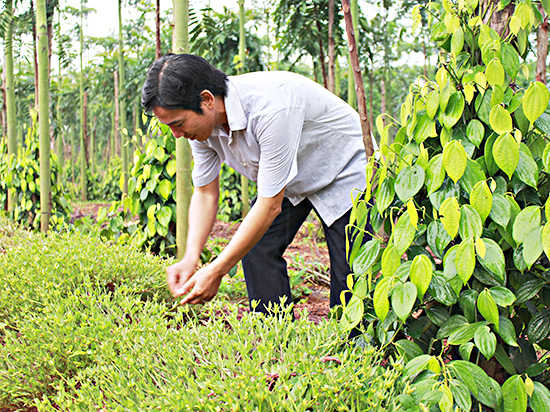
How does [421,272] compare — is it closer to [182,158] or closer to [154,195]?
[182,158]

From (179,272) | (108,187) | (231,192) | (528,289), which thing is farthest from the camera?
(108,187)

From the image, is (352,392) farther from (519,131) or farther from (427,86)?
(427,86)

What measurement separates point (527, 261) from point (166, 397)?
0.94 m

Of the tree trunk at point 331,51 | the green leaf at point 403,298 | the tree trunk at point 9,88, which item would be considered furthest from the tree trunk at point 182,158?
the tree trunk at point 9,88

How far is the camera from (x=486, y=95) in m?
1.22

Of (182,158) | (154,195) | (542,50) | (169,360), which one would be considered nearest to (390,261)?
(169,360)

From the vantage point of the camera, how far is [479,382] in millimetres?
1111

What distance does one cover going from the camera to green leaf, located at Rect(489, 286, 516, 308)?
111cm

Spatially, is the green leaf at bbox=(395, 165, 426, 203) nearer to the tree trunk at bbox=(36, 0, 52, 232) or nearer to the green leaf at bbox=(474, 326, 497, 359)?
the green leaf at bbox=(474, 326, 497, 359)

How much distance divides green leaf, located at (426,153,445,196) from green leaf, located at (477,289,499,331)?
285mm

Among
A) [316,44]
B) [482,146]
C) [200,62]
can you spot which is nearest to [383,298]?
[482,146]

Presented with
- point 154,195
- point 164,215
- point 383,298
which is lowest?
point 164,215

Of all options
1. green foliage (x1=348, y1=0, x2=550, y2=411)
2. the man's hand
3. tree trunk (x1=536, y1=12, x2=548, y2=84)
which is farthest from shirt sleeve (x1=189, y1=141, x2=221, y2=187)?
tree trunk (x1=536, y1=12, x2=548, y2=84)

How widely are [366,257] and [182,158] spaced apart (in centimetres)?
153
